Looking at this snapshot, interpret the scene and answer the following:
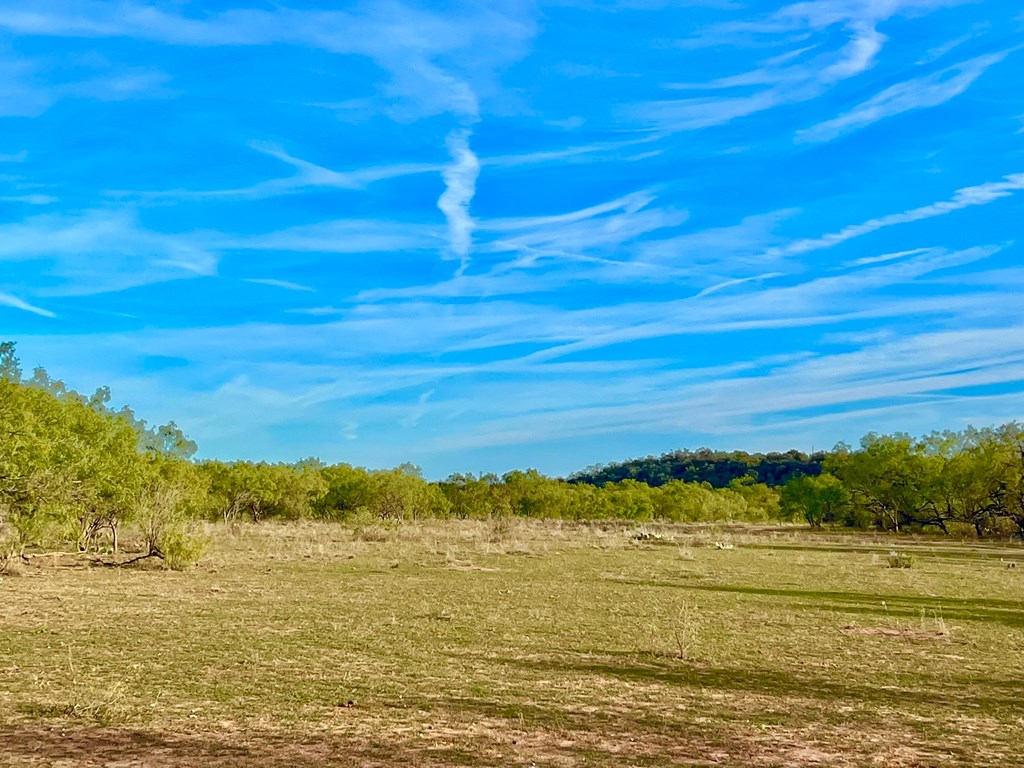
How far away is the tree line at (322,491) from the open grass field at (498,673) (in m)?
2.78

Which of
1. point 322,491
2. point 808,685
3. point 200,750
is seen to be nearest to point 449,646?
point 808,685

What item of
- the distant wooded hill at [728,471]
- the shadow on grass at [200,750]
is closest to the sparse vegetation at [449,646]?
the shadow on grass at [200,750]

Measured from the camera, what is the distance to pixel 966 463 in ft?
219

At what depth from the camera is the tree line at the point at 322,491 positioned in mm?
19875

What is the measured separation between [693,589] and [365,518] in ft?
113

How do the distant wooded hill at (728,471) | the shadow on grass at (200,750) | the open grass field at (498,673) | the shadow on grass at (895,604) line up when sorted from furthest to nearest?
the distant wooded hill at (728,471) → the shadow on grass at (895,604) → the open grass field at (498,673) → the shadow on grass at (200,750)

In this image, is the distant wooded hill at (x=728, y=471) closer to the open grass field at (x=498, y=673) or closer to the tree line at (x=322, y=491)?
the tree line at (x=322, y=491)

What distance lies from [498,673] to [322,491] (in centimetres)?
6434

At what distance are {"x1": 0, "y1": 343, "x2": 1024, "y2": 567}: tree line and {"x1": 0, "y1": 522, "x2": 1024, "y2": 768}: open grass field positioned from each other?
2782mm

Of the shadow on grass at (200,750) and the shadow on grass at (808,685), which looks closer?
the shadow on grass at (200,750)

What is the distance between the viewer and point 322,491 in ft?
236

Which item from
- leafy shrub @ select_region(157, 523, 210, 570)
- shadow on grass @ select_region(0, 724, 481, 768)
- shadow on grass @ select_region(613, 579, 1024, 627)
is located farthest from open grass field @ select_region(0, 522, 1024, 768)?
leafy shrub @ select_region(157, 523, 210, 570)

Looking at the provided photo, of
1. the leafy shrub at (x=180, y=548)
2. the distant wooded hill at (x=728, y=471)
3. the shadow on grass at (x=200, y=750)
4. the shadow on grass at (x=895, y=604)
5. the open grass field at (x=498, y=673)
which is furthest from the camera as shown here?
the distant wooded hill at (x=728, y=471)

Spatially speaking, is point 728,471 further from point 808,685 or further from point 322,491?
point 808,685
